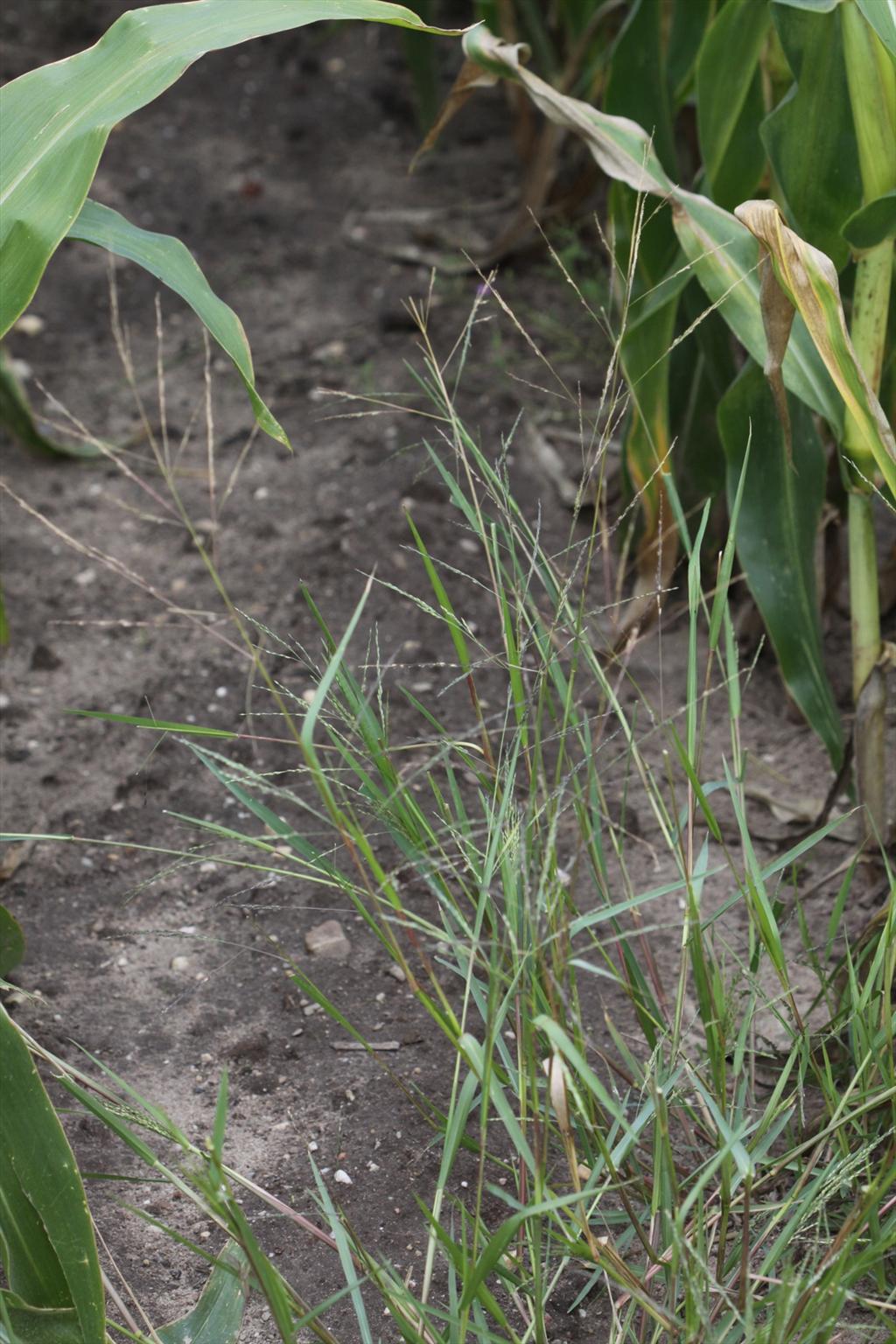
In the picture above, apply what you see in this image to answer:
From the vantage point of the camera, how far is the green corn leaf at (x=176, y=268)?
43.8 inches

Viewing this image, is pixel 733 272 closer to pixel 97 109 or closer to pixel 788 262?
pixel 788 262

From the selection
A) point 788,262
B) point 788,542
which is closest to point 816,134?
point 788,262

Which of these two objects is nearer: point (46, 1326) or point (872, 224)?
point (46, 1326)

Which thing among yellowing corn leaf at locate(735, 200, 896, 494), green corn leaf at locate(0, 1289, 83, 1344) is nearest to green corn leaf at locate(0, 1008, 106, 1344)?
green corn leaf at locate(0, 1289, 83, 1344)

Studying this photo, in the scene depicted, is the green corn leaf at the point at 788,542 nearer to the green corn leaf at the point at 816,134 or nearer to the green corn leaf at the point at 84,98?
the green corn leaf at the point at 816,134

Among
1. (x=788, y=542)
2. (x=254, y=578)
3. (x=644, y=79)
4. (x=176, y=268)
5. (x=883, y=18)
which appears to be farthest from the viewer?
(x=254, y=578)

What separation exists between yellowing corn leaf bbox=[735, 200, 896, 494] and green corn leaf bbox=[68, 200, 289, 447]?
0.43 meters

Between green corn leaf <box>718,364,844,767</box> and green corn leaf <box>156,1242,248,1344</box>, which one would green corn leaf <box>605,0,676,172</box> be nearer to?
green corn leaf <box>718,364,844,767</box>

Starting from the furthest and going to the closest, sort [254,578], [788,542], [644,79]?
[254,578] < [644,79] < [788,542]

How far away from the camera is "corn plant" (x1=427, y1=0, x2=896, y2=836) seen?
1.14 meters

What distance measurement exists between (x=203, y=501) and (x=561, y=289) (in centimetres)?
84

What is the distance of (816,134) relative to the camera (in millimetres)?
1289

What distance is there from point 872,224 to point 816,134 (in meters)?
0.14

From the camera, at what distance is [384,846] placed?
5.01 ft
